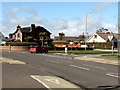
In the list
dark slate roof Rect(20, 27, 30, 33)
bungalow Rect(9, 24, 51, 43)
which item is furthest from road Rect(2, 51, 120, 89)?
dark slate roof Rect(20, 27, 30, 33)

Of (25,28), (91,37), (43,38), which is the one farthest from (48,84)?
(91,37)

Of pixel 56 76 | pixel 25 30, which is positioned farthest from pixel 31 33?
pixel 56 76

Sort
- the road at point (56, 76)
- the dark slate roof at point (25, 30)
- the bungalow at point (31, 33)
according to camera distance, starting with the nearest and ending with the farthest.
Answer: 1. the road at point (56, 76)
2. the bungalow at point (31, 33)
3. the dark slate roof at point (25, 30)

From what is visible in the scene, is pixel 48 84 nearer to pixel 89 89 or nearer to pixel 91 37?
pixel 89 89

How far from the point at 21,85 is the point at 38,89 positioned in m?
1.46

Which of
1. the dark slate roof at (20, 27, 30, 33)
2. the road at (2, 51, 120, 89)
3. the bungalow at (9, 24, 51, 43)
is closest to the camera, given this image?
the road at (2, 51, 120, 89)

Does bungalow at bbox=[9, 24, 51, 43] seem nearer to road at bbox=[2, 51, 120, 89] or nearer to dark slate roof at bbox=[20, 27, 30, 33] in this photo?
dark slate roof at bbox=[20, 27, 30, 33]

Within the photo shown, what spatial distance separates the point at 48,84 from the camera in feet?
54.2

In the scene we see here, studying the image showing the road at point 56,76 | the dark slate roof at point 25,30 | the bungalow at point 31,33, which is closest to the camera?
the road at point 56,76

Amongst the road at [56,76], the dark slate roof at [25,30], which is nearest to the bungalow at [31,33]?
the dark slate roof at [25,30]

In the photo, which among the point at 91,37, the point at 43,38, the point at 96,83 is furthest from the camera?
the point at 91,37

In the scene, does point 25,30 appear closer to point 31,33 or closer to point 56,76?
point 31,33

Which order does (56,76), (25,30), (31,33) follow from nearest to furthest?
(56,76) → (31,33) → (25,30)

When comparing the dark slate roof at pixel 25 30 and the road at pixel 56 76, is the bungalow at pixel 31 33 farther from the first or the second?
the road at pixel 56 76
